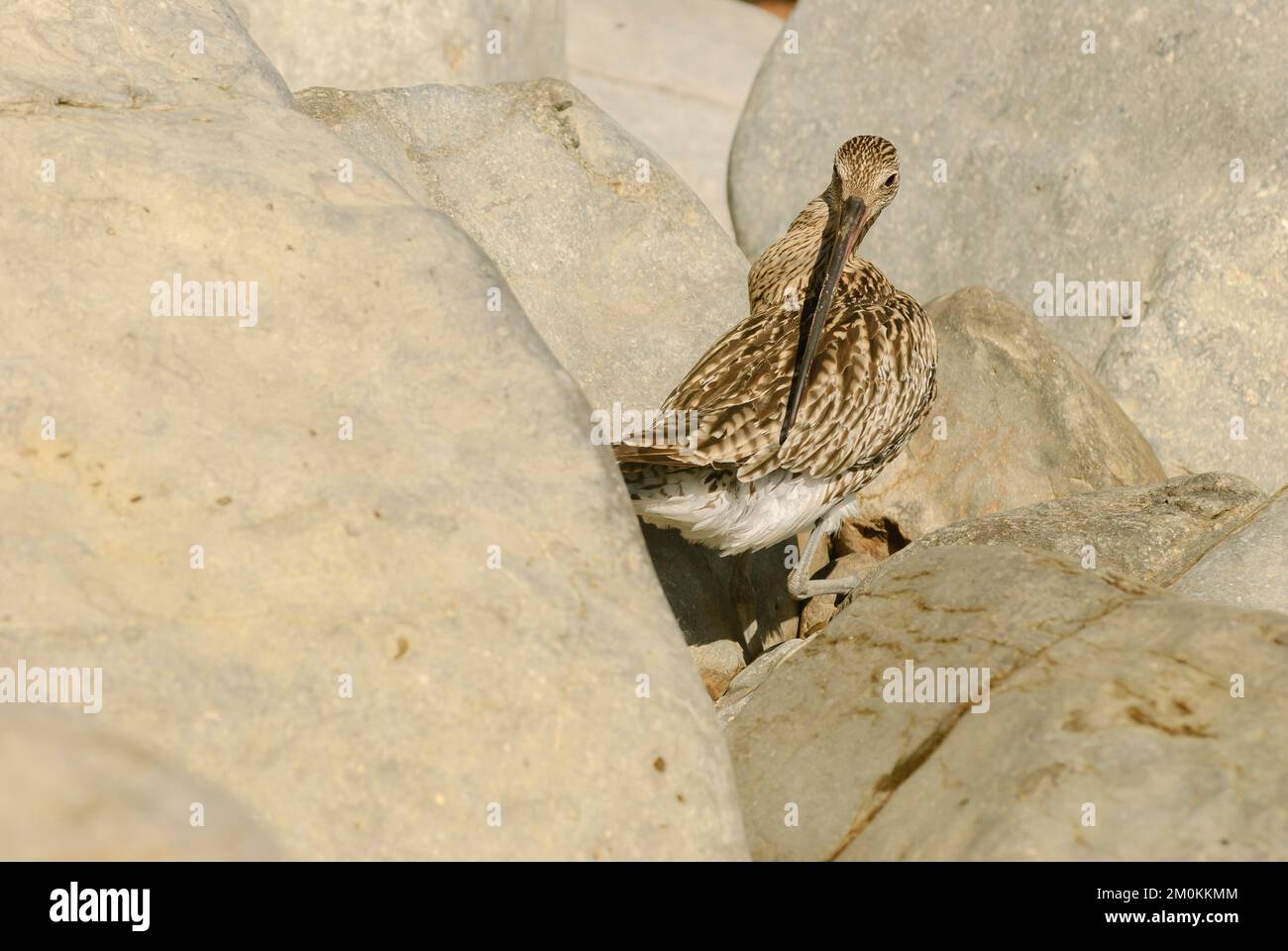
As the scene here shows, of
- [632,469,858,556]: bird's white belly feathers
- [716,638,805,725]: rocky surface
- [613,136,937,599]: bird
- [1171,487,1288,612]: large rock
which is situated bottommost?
[716,638,805,725]: rocky surface

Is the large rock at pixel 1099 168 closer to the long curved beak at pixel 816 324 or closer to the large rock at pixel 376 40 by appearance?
the long curved beak at pixel 816 324

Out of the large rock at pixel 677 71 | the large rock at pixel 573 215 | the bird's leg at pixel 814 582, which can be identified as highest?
the large rock at pixel 677 71

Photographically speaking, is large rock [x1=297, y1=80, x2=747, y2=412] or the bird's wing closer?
the bird's wing

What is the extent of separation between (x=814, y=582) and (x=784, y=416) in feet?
3.12

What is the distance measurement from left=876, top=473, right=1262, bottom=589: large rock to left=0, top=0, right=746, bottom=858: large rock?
189 centimetres

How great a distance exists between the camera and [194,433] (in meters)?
4.25

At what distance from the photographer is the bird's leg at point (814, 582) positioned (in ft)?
22.3

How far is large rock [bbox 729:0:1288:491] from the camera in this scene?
773cm

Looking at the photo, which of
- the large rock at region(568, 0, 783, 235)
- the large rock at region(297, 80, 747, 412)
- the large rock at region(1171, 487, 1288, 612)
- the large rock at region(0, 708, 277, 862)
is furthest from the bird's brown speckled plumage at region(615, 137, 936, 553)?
the large rock at region(0, 708, 277, 862)

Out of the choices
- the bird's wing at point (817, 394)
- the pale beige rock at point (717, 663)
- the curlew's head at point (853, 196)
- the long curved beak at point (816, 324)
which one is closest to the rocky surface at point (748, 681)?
the pale beige rock at point (717, 663)

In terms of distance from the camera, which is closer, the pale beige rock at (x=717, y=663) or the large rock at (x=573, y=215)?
the pale beige rock at (x=717, y=663)

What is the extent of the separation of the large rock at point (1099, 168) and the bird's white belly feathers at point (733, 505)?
2281 mm

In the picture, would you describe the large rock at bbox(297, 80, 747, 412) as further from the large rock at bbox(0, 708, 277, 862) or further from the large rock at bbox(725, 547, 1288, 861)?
the large rock at bbox(0, 708, 277, 862)

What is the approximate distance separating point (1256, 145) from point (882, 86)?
7.12ft
